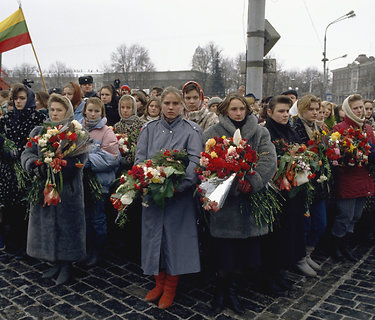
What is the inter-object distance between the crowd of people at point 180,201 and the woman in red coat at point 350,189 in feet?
0.05

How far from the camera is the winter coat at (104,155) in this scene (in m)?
4.84

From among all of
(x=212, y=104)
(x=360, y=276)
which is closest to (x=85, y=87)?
(x=212, y=104)

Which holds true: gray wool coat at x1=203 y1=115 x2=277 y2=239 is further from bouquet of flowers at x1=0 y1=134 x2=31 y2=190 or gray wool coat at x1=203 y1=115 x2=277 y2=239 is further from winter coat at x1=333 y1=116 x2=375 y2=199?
bouquet of flowers at x1=0 y1=134 x2=31 y2=190

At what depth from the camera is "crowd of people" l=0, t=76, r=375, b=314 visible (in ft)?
12.9

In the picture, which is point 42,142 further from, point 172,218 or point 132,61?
point 132,61

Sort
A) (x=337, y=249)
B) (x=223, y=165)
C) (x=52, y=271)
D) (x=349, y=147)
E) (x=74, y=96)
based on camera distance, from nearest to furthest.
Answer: (x=223, y=165) < (x=52, y=271) < (x=349, y=147) < (x=337, y=249) < (x=74, y=96)

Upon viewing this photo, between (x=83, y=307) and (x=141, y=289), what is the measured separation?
2.33 feet

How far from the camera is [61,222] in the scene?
179 inches

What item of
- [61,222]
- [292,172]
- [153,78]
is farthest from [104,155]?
[153,78]

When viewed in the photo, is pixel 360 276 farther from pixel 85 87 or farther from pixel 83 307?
pixel 85 87

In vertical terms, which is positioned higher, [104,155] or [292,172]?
[104,155]

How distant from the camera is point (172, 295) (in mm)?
4082

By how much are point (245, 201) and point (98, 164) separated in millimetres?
1982

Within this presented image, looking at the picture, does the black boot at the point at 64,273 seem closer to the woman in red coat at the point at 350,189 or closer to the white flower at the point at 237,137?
the white flower at the point at 237,137
